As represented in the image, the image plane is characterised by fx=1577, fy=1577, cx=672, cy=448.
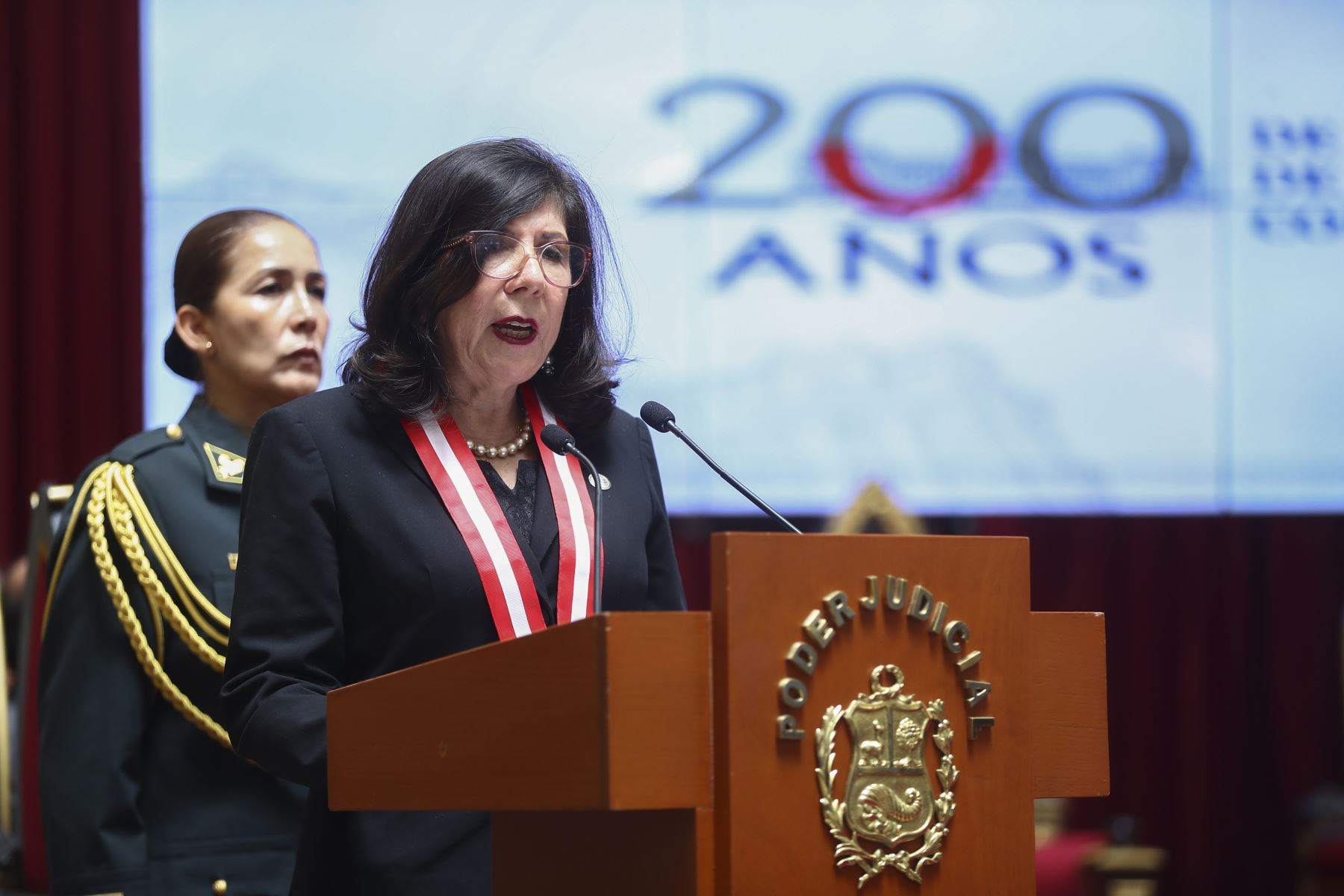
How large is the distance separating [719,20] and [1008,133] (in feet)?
3.14

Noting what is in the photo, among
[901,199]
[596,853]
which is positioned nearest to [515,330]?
[596,853]

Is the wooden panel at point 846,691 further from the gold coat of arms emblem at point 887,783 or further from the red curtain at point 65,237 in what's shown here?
the red curtain at point 65,237

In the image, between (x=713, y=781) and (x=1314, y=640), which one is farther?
(x=1314, y=640)

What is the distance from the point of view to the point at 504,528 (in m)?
1.67

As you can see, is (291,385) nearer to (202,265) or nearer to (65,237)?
(202,265)

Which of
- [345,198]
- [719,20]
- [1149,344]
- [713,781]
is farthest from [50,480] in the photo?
[713,781]

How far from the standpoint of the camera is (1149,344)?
192 inches

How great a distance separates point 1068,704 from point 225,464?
4.28 feet

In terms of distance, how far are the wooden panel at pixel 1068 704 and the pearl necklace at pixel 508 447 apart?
633mm

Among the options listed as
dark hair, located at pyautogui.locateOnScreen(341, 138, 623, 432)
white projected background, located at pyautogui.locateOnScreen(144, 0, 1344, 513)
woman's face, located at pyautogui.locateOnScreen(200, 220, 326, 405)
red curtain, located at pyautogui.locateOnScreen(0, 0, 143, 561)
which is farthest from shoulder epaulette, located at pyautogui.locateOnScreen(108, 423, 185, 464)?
red curtain, located at pyautogui.locateOnScreen(0, 0, 143, 561)

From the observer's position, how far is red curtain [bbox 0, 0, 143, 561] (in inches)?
189

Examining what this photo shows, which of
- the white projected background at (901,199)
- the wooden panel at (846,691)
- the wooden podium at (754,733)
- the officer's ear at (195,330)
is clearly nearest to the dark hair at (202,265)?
the officer's ear at (195,330)

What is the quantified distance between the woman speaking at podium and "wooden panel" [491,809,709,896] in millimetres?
184

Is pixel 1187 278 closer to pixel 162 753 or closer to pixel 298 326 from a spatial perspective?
pixel 298 326
